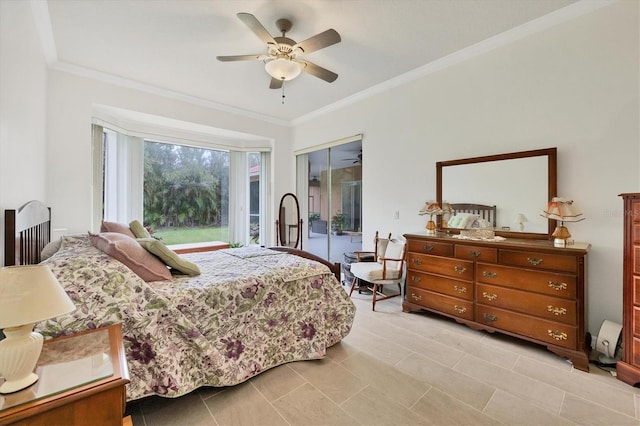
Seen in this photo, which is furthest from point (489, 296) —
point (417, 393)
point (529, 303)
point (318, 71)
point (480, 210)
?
point (318, 71)

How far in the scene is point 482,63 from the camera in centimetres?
292

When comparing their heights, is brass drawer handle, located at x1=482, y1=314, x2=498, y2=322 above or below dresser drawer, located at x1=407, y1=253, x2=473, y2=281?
below

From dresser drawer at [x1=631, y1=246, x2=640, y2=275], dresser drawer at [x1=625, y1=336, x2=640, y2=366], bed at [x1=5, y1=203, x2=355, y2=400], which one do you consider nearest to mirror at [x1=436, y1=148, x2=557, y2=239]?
dresser drawer at [x1=631, y1=246, x2=640, y2=275]

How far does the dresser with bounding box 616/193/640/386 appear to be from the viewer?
1853 mm

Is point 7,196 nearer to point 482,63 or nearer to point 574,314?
point 574,314

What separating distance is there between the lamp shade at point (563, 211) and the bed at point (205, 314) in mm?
1833

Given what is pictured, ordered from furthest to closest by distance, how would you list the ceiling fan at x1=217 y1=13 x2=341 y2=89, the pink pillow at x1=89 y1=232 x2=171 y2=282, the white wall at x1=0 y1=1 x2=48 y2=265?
the ceiling fan at x1=217 y1=13 x2=341 y2=89
the pink pillow at x1=89 y1=232 x2=171 y2=282
the white wall at x1=0 y1=1 x2=48 y2=265

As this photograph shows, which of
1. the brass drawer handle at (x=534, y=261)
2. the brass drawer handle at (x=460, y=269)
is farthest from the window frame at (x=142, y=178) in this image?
the brass drawer handle at (x=534, y=261)

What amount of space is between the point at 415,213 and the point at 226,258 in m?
2.27

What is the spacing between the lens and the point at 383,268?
3266 mm

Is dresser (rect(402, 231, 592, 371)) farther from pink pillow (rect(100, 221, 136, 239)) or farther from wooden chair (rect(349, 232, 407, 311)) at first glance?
pink pillow (rect(100, 221, 136, 239))

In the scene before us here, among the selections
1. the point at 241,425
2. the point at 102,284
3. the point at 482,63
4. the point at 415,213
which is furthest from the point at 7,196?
the point at 482,63

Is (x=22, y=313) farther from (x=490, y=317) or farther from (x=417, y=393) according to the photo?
(x=490, y=317)

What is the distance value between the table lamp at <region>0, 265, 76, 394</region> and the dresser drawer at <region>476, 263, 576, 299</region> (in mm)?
2829
